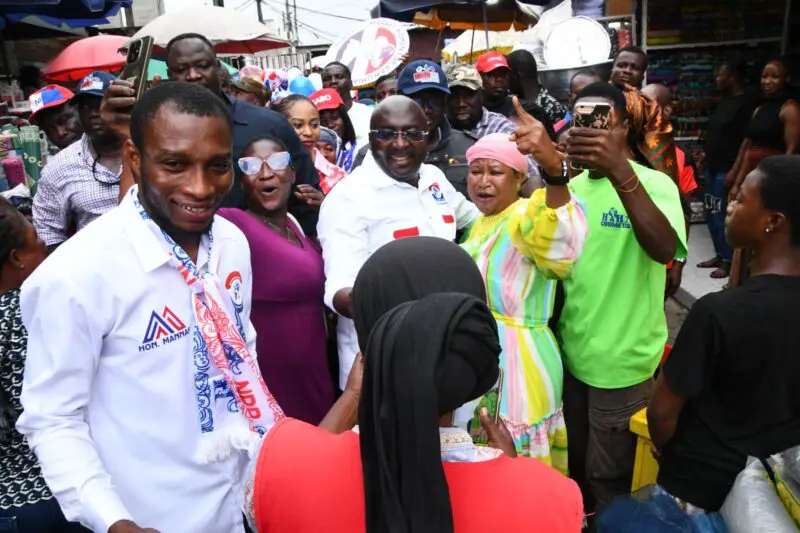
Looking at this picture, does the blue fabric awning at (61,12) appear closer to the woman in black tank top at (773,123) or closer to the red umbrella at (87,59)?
the red umbrella at (87,59)

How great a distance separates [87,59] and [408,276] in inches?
260

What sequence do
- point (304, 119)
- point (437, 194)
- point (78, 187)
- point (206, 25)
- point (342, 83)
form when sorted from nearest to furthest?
point (437, 194), point (78, 187), point (304, 119), point (342, 83), point (206, 25)

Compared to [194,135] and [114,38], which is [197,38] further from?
[114,38]

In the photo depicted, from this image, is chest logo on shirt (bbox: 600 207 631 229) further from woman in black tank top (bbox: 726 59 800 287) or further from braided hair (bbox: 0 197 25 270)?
woman in black tank top (bbox: 726 59 800 287)

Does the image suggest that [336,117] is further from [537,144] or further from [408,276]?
[408,276]

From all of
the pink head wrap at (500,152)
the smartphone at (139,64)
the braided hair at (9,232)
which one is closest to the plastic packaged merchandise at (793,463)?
the pink head wrap at (500,152)

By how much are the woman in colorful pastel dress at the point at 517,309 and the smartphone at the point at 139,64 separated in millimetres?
1344

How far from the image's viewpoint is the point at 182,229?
181 cm

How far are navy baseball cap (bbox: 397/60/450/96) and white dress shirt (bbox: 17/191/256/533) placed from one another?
2.77 m

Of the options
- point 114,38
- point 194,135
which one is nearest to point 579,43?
point 114,38

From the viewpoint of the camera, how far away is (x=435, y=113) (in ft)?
14.3

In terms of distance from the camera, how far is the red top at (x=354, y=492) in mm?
1302

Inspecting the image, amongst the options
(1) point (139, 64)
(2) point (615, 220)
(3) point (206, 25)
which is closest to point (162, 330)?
(1) point (139, 64)

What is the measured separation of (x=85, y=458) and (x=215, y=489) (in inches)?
15.3
